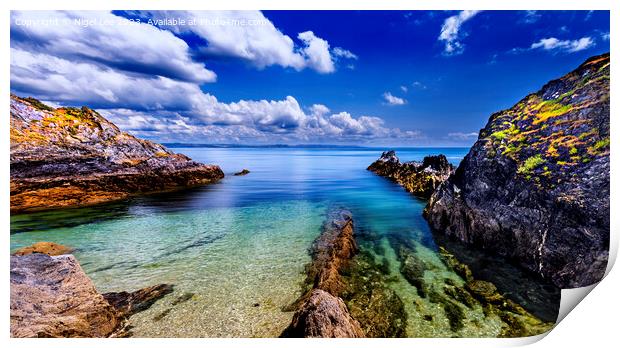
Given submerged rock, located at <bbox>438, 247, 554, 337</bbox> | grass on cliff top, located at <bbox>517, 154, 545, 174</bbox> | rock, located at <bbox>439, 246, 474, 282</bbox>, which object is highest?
grass on cliff top, located at <bbox>517, 154, 545, 174</bbox>

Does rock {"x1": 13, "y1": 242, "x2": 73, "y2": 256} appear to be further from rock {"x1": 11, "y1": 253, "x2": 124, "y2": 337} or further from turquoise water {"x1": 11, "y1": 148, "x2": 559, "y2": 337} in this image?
rock {"x1": 11, "y1": 253, "x2": 124, "y2": 337}

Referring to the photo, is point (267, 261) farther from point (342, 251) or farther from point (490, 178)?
point (490, 178)

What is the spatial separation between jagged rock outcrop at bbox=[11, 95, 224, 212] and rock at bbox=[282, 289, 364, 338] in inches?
885

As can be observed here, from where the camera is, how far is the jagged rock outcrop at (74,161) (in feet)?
60.2

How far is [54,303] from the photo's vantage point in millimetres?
6484

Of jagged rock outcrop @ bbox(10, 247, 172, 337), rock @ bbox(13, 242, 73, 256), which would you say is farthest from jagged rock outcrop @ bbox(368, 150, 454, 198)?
rock @ bbox(13, 242, 73, 256)

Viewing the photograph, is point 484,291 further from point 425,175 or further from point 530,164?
point 425,175

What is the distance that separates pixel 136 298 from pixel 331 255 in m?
6.78

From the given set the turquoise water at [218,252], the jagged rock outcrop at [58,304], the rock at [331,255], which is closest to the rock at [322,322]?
the turquoise water at [218,252]

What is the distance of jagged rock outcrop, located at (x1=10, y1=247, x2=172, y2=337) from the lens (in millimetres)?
6180

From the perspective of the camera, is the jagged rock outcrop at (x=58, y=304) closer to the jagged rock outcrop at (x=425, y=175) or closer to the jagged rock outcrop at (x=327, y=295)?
the jagged rock outcrop at (x=327, y=295)

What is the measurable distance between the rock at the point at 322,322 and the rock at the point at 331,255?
155 centimetres

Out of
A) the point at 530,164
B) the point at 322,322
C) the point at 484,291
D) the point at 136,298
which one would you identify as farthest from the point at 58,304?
the point at 530,164

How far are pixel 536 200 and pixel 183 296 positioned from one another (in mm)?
12088
